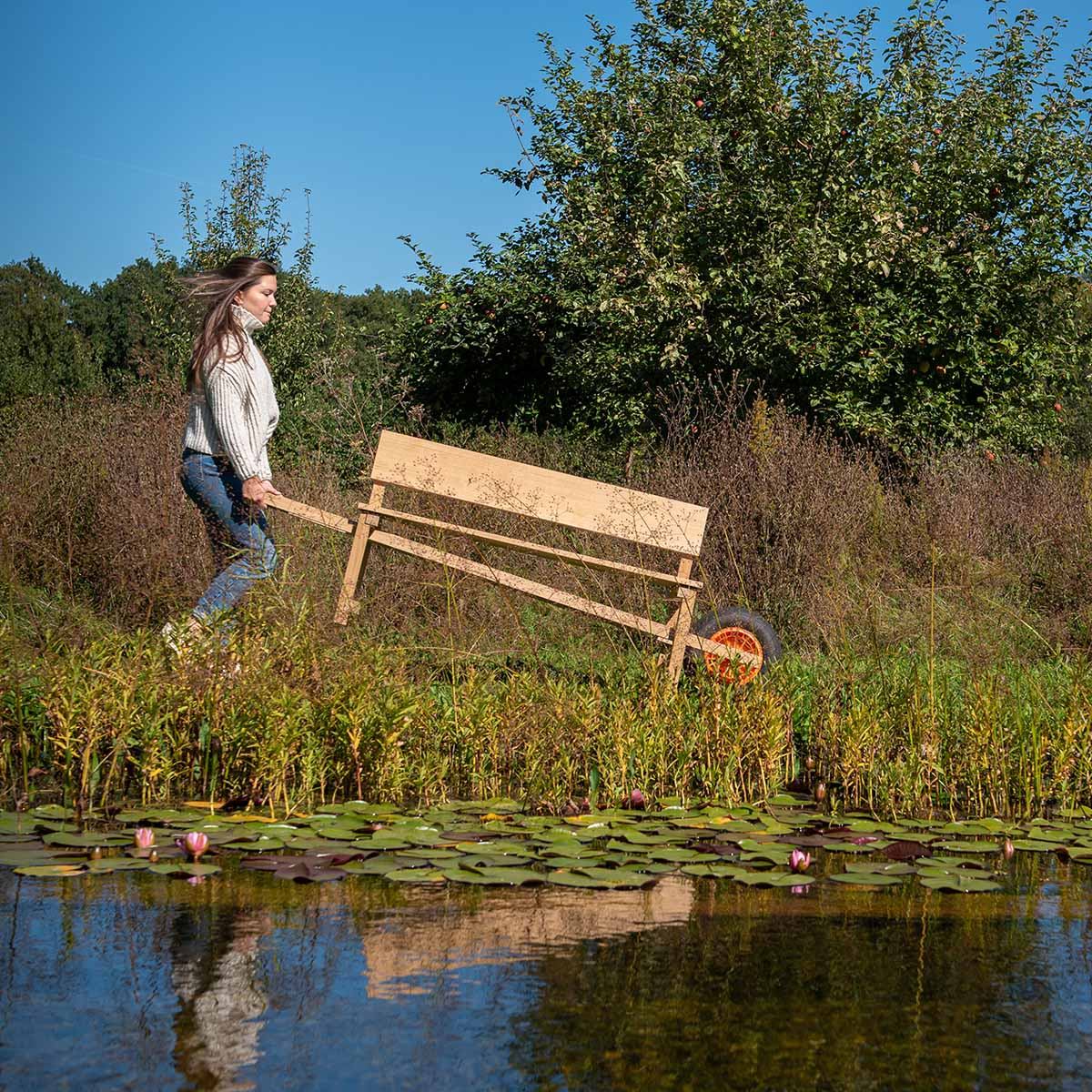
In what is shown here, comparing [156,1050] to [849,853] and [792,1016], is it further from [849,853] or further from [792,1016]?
[849,853]

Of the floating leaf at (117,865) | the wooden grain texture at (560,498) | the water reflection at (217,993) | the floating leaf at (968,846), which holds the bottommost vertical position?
the water reflection at (217,993)

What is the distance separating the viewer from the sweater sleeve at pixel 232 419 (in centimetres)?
548

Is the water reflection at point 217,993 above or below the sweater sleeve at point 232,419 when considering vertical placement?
below

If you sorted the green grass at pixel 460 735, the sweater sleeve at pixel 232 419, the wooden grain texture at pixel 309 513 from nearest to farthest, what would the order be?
the green grass at pixel 460 735 < the sweater sleeve at pixel 232 419 < the wooden grain texture at pixel 309 513

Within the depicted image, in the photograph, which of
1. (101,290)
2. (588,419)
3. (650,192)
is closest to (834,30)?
(650,192)

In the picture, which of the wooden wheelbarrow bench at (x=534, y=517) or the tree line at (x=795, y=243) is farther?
the tree line at (x=795, y=243)

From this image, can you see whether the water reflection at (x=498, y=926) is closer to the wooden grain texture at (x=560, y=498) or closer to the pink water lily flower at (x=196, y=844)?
the pink water lily flower at (x=196, y=844)

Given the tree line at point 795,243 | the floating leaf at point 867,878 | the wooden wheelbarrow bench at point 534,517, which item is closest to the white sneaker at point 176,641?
the wooden wheelbarrow bench at point 534,517

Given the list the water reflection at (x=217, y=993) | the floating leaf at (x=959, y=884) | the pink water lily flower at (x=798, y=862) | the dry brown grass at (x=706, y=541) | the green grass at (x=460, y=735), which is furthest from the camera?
the dry brown grass at (x=706, y=541)

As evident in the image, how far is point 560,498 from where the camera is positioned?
614 centimetres

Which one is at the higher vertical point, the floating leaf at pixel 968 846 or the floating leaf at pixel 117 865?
the floating leaf at pixel 968 846

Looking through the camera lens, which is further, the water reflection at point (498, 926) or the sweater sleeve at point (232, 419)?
the sweater sleeve at point (232, 419)

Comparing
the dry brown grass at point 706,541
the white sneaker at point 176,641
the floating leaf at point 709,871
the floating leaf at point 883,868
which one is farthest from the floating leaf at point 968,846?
the white sneaker at point 176,641

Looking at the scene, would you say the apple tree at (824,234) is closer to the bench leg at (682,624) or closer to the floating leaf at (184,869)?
the bench leg at (682,624)
